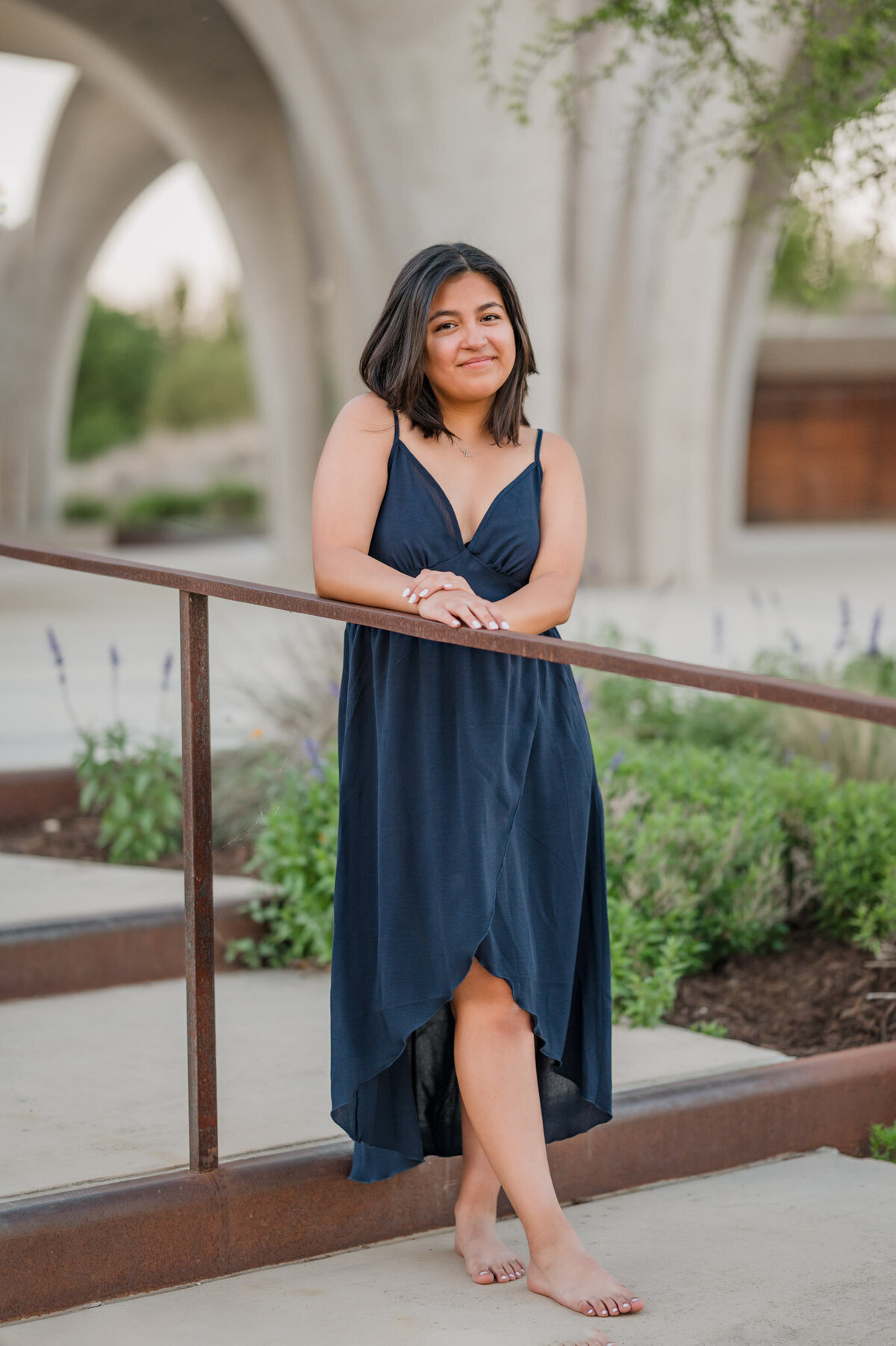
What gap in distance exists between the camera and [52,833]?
4984 mm

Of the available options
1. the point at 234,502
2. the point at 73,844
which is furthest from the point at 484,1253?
the point at 234,502

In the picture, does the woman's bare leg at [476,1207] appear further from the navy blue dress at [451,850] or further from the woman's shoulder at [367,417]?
the woman's shoulder at [367,417]

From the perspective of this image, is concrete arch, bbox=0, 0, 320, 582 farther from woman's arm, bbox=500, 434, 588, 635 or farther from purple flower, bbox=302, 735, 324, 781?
woman's arm, bbox=500, 434, 588, 635

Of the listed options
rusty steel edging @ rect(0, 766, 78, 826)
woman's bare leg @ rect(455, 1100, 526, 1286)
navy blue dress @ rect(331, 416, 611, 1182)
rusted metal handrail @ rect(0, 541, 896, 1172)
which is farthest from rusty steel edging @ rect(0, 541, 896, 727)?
rusty steel edging @ rect(0, 766, 78, 826)

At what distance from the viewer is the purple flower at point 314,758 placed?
3.85 meters

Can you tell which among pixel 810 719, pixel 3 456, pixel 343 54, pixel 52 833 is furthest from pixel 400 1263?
pixel 3 456

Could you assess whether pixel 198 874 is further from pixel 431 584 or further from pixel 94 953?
pixel 94 953

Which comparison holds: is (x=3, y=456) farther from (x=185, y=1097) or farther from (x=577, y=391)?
(x=185, y=1097)

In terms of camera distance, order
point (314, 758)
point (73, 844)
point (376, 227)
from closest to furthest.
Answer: point (314, 758) → point (73, 844) → point (376, 227)

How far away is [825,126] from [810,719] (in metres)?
2.08

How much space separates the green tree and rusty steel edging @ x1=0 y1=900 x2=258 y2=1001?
44699mm

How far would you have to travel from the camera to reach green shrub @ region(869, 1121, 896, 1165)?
320 centimetres

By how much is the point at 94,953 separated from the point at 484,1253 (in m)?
1.67

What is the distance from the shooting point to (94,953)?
12.5ft
